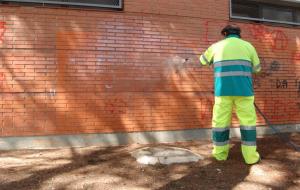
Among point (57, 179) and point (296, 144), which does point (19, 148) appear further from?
point (296, 144)

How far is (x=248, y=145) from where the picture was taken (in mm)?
5898

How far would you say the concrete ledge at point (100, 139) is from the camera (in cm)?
664

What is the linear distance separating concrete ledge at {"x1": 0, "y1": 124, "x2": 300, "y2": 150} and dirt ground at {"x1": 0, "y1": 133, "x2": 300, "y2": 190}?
0.21 meters

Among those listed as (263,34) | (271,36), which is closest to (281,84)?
(271,36)

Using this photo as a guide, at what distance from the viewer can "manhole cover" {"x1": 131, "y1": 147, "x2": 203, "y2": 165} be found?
5.80m

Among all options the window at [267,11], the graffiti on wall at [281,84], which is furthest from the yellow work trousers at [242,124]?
the graffiti on wall at [281,84]

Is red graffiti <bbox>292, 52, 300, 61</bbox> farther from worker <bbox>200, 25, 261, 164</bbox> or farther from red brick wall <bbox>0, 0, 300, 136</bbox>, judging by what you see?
worker <bbox>200, 25, 261, 164</bbox>

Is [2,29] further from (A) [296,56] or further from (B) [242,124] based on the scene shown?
(A) [296,56]

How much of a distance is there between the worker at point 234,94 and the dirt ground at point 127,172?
0.94ft

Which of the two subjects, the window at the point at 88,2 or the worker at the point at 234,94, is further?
the window at the point at 88,2

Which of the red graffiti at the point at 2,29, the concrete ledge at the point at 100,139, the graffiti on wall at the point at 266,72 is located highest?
the red graffiti at the point at 2,29

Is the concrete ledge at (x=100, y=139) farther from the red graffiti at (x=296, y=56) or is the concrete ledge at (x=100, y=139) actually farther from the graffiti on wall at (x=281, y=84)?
the red graffiti at (x=296, y=56)

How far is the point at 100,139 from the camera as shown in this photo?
7020mm

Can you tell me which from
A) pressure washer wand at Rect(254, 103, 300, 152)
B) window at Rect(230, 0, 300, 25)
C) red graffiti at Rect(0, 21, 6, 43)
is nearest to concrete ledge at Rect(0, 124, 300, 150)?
pressure washer wand at Rect(254, 103, 300, 152)
